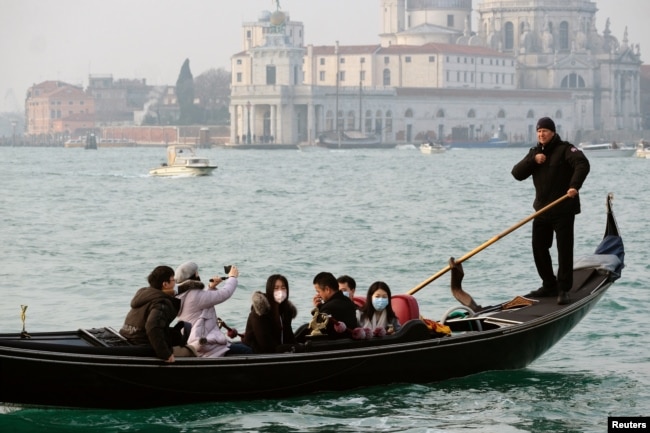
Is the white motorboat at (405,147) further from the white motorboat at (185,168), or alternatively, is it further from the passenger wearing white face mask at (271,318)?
the passenger wearing white face mask at (271,318)

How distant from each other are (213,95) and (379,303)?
271 feet

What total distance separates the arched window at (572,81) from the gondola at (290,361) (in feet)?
259

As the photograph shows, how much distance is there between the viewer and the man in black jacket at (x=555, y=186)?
7801 mm

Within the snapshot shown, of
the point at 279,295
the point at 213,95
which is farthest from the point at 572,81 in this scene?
the point at 279,295

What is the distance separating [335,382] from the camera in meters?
7.26

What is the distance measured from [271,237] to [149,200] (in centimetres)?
986

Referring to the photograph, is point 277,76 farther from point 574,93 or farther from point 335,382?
point 335,382

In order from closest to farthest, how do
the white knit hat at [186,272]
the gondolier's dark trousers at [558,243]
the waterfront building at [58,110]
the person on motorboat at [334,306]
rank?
the white knit hat at [186,272] < the person on motorboat at [334,306] < the gondolier's dark trousers at [558,243] < the waterfront building at [58,110]

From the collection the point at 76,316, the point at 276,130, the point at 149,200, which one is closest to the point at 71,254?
the point at 76,316

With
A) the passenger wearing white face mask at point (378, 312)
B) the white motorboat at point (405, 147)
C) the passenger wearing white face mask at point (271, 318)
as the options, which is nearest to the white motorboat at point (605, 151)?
the white motorboat at point (405, 147)

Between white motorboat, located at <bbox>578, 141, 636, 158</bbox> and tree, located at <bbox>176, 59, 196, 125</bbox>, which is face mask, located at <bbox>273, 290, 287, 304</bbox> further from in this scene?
tree, located at <bbox>176, 59, 196, 125</bbox>

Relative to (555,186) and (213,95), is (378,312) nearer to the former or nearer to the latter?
(555,186)

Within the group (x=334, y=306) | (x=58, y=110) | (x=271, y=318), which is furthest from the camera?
(x=58, y=110)

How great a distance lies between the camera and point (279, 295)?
6.90 meters
